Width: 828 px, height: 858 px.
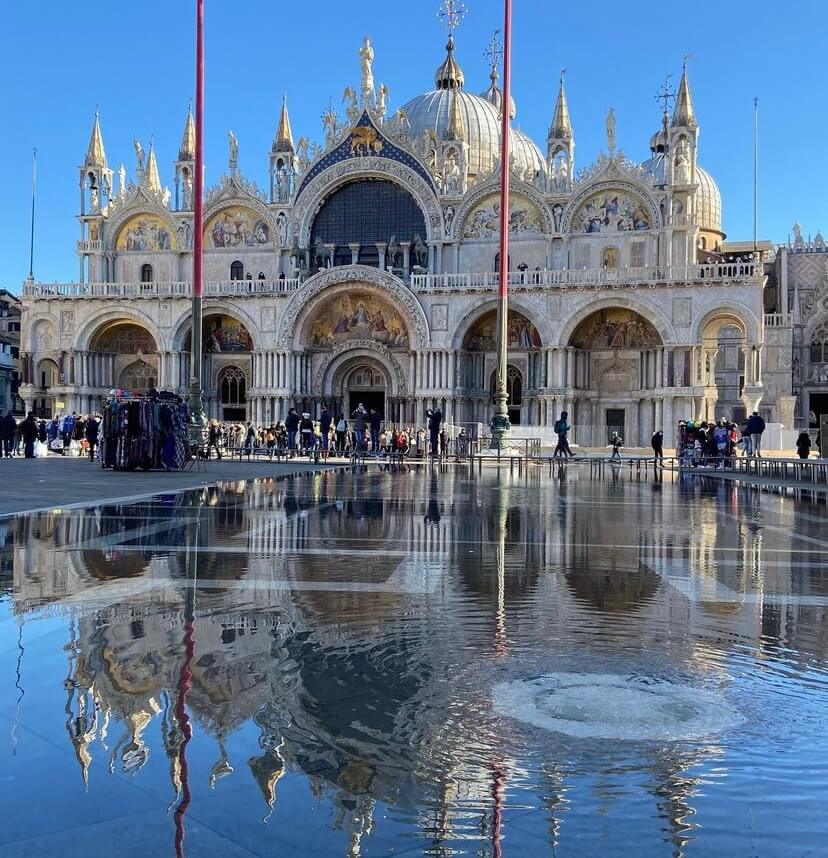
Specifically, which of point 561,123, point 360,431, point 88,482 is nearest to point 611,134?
point 561,123

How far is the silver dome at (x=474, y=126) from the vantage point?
56375 mm

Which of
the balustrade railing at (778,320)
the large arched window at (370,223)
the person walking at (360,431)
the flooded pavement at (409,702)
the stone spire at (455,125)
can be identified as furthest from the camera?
the balustrade railing at (778,320)

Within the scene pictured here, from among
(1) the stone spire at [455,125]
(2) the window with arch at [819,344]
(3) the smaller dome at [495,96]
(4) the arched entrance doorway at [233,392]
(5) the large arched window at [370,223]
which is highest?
(3) the smaller dome at [495,96]

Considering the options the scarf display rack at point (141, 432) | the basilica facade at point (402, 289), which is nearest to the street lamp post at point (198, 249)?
the scarf display rack at point (141, 432)

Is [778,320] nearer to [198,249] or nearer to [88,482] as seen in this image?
[198,249]

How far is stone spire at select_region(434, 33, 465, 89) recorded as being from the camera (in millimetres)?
63719

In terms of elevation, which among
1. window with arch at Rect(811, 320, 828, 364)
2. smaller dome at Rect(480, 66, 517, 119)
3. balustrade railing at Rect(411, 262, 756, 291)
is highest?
smaller dome at Rect(480, 66, 517, 119)

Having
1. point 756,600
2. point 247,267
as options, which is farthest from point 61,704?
point 247,267

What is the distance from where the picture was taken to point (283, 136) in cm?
4991

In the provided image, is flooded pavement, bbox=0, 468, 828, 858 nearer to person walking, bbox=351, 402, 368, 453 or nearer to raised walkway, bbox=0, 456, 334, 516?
raised walkway, bbox=0, 456, 334, 516

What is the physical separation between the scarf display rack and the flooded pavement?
1364 cm

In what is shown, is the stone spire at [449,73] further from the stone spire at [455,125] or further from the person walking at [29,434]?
the person walking at [29,434]

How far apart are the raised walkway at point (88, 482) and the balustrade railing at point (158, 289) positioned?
2111cm

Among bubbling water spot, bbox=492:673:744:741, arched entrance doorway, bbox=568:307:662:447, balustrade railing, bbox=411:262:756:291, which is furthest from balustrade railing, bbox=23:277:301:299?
bubbling water spot, bbox=492:673:744:741
